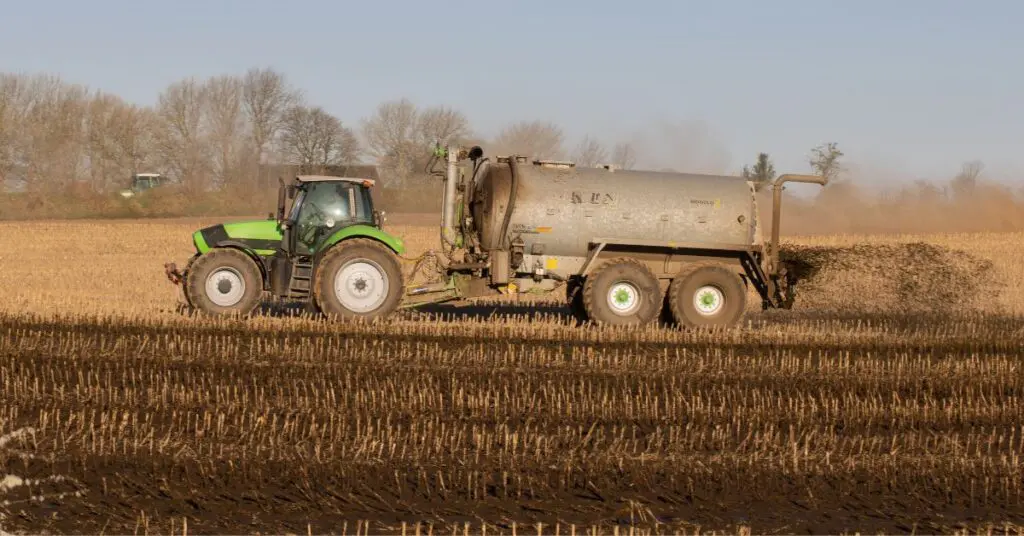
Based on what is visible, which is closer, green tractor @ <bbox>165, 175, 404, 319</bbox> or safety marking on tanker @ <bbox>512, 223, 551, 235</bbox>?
green tractor @ <bbox>165, 175, 404, 319</bbox>

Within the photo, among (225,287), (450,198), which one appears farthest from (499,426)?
(450,198)

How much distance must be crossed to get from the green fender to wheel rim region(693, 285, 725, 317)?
4.09m

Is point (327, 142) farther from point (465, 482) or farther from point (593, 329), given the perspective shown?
point (465, 482)

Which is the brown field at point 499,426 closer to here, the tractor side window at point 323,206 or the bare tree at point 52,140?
the tractor side window at point 323,206

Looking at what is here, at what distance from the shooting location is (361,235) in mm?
15133

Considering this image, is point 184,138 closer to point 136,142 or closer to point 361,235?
point 136,142

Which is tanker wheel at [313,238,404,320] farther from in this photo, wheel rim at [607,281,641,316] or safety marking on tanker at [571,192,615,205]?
wheel rim at [607,281,641,316]

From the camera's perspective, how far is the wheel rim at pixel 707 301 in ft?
52.0

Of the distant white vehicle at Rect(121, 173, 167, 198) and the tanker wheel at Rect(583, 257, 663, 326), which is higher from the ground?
the distant white vehicle at Rect(121, 173, 167, 198)

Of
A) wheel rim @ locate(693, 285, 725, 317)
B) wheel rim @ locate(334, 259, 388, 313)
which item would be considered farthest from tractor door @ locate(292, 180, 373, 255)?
wheel rim @ locate(693, 285, 725, 317)

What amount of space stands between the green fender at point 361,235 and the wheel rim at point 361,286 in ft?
1.13

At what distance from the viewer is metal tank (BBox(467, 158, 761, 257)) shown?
1542cm

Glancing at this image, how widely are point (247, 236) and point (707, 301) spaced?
6.32 m

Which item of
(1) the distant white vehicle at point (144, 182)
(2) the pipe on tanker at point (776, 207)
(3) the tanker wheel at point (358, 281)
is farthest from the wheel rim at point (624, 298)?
(1) the distant white vehicle at point (144, 182)
